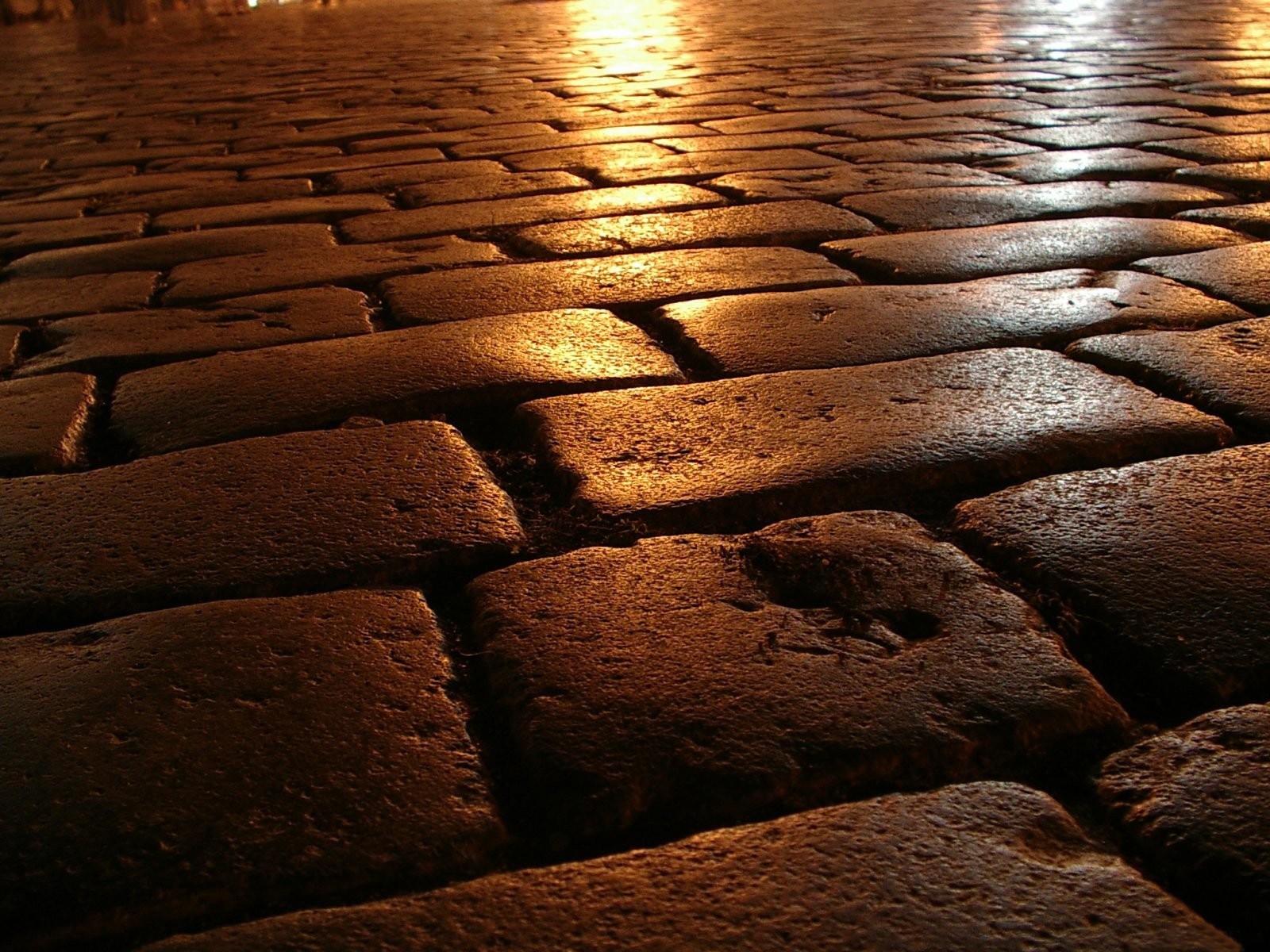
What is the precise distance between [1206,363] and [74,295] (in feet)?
7.15

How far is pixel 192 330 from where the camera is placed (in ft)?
7.09

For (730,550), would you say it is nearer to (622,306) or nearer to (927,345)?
(927,345)

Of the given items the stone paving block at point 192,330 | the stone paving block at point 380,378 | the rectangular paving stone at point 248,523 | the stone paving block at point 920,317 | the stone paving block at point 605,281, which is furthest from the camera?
the stone paving block at point 605,281

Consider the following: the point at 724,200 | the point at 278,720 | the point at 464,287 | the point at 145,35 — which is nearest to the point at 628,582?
the point at 278,720

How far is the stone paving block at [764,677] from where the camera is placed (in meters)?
0.94

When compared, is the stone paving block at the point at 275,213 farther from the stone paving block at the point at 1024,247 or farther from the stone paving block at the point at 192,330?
the stone paving block at the point at 1024,247

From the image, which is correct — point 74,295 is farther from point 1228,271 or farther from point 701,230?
point 1228,271

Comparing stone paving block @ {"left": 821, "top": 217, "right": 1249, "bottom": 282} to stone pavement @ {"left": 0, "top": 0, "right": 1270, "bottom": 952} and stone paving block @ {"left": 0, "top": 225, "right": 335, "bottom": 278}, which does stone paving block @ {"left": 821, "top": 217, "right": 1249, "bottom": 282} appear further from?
stone paving block @ {"left": 0, "top": 225, "right": 335, "bottom": 278}

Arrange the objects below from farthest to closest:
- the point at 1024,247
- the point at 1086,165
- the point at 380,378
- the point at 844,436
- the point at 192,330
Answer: the point at 1086,165 < the point at 1024,247 < the point at 192,330 < the point at 380,378 < the point at 844,436

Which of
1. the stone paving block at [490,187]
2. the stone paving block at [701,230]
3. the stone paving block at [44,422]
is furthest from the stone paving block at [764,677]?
the stone paving block at [490,187]

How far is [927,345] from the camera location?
1.87 metres

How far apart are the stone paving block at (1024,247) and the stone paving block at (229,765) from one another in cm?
146

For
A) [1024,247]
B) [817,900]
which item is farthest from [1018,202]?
[817,900]

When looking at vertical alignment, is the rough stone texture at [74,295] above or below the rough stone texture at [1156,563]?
above
